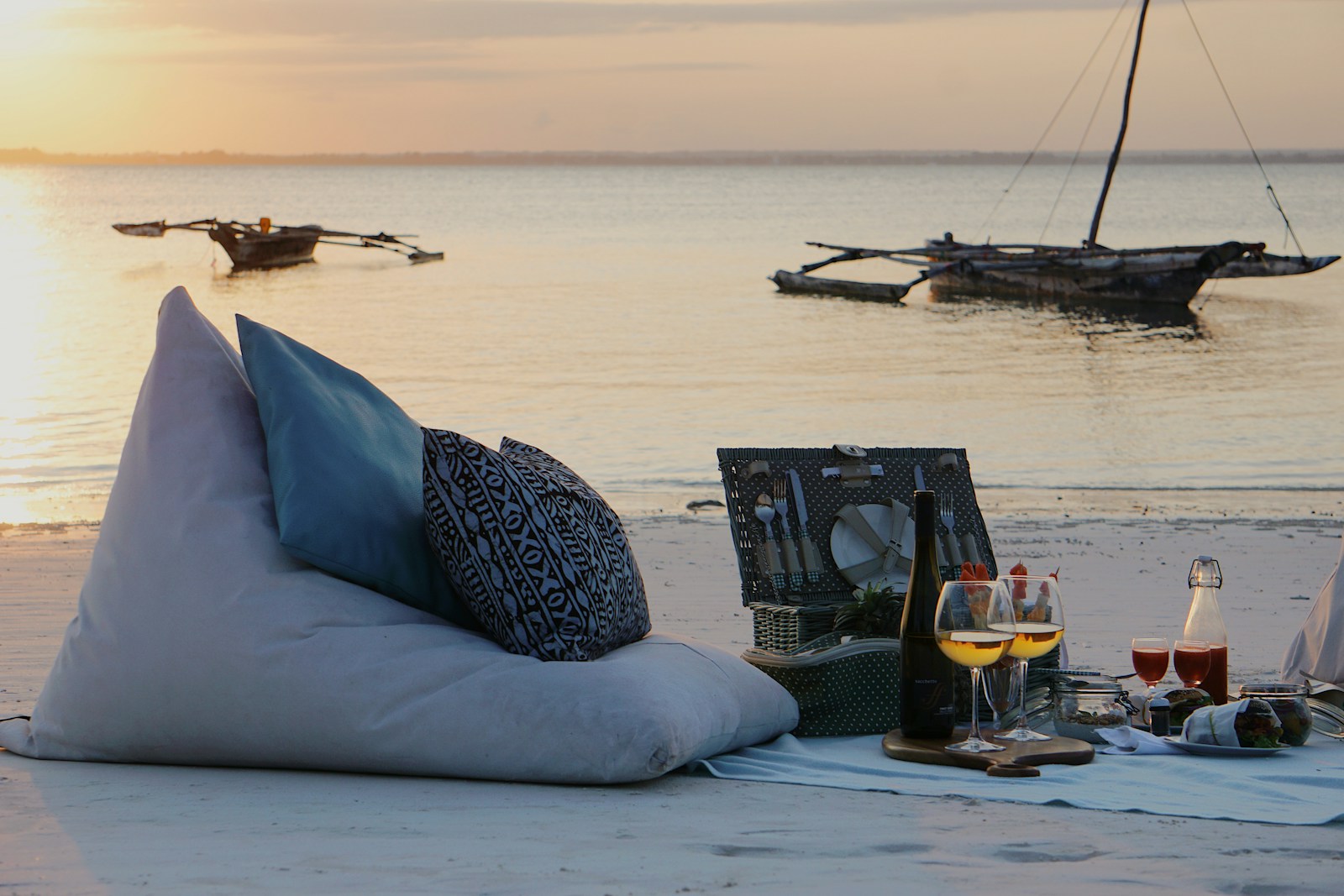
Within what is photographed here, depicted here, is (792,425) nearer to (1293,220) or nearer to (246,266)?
(246,266)

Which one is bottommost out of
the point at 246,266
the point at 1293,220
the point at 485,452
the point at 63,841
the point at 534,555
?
the point at 63,841

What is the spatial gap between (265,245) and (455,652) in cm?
3848

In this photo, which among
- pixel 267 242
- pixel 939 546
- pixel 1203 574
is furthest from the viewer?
pixel 267 242

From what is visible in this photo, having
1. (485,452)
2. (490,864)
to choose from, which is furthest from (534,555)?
(490,864)

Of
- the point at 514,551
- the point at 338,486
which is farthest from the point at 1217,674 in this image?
the point at 338,486

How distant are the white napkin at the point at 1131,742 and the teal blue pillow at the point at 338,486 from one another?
5.00 ft

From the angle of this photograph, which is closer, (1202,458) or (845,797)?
(845,797)

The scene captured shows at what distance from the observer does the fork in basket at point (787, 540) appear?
4113 mm

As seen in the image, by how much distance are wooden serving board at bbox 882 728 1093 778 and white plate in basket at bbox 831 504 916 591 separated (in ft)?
2.42

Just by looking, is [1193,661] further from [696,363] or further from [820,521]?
[696,363]

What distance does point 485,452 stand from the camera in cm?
320

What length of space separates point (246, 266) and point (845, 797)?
130ft

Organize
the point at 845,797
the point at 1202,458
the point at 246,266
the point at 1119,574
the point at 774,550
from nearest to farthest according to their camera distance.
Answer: the point at 845,797 → the point at 774,550 → the point at 1119,574 → the point at 1202,458 → the point at 246,266

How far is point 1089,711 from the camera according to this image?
140 inches
